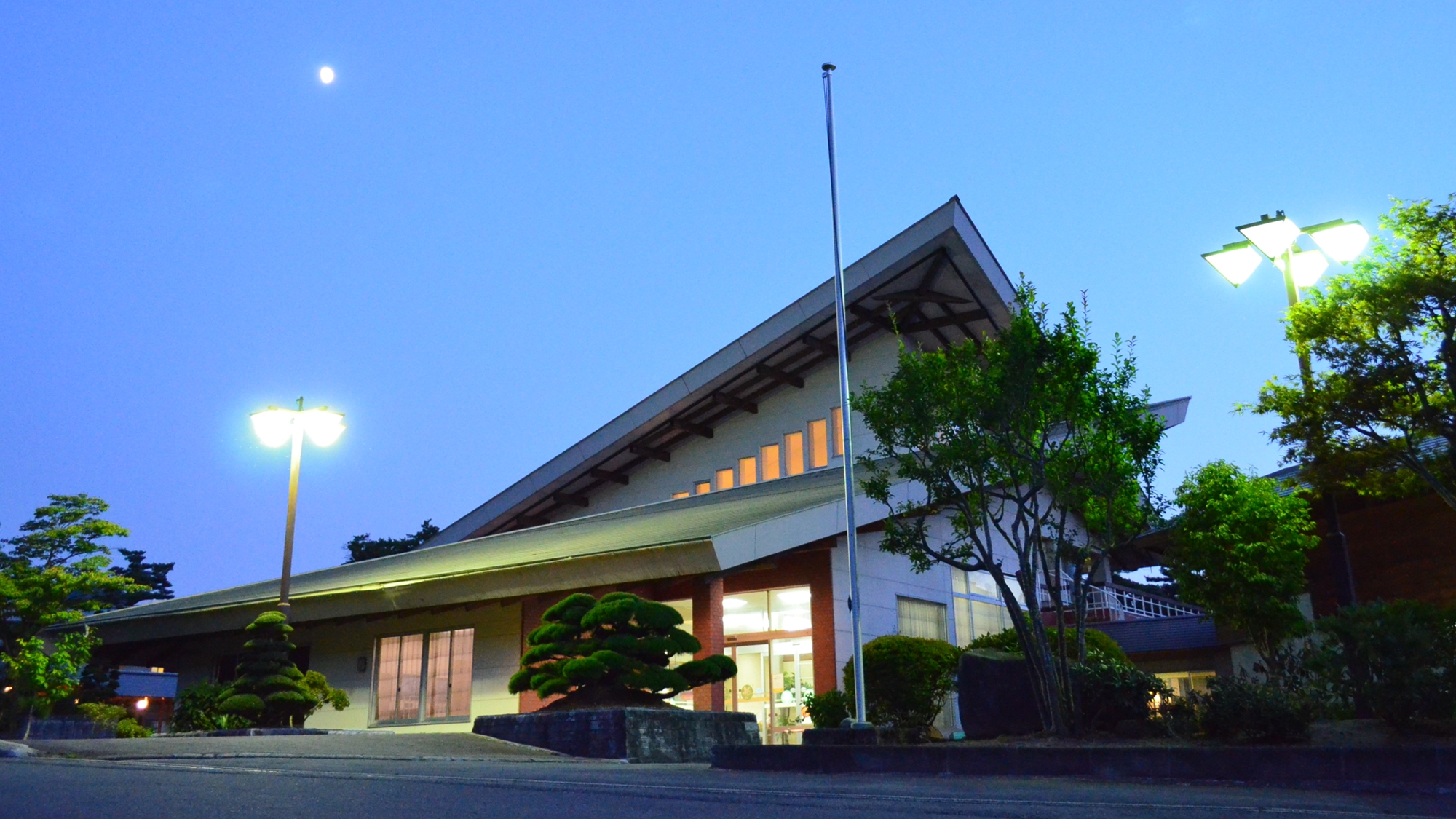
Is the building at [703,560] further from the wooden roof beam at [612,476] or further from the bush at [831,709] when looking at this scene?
the bush at [831,709]

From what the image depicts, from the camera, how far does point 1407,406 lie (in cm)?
1095

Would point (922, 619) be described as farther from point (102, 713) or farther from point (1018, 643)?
point (102, 713)

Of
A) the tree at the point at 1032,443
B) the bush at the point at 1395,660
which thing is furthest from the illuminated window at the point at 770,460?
the bush at the point at 1395,660

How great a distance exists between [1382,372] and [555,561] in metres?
11.9

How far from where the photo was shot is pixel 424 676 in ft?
73.7

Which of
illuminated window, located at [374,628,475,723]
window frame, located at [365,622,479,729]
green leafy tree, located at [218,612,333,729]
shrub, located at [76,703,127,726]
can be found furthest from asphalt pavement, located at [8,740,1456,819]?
shrub, located at [76,703,127,726]

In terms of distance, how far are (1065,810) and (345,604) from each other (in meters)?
17.9

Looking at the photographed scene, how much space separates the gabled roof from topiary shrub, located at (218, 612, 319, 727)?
10162 millimetres

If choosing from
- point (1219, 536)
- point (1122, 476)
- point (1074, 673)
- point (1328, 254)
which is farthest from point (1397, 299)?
point (1219, 536)

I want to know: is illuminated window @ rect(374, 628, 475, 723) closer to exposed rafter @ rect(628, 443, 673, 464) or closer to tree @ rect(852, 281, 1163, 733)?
exposed rafter @ rect(628, 443, 673, 464)

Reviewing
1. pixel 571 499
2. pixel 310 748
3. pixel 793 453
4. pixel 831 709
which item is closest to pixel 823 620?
pixel 831 709

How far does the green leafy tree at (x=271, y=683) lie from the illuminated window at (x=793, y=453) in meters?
12.0

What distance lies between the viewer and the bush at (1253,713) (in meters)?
9.23

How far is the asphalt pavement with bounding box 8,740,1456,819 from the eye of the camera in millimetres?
6172
